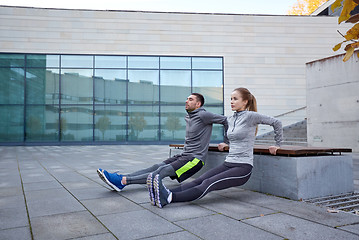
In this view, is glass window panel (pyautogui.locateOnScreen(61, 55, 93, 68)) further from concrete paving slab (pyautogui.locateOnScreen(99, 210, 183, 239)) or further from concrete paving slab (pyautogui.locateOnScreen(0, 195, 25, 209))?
concrete paving slab (pyautogui.locateOnScreen(99, 210, 183, 239))

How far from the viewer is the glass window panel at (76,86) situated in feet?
66.5

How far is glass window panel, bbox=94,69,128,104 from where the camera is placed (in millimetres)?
20594

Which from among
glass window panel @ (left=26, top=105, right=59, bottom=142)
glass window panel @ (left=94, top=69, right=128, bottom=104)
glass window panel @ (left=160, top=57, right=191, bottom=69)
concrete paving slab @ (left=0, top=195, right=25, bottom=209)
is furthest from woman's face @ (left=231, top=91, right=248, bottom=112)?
glass window panel @ (left=26, top=105, right=59, bottom=142)

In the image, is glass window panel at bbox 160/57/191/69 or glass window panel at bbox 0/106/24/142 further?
glass window panel at bbox 160/57/191/69

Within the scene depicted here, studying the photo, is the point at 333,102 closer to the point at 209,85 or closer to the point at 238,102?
the point at 238,102

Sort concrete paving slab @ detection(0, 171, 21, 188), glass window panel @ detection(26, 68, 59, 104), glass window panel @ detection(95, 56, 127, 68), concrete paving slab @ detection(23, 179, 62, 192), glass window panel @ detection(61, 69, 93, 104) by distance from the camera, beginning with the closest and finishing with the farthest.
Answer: concrete paving slab @ detection(23, 179, 62, 192)
concrete paving slab @ detection(0, 171, 21, 188)
glass window panel @ detection(26, 68, 59, 104)
glass window panel @ detection(61, 69, 93, 104)
glass window panel @ detection(95, 56, 127, 68)

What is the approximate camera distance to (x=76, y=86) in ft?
66.9

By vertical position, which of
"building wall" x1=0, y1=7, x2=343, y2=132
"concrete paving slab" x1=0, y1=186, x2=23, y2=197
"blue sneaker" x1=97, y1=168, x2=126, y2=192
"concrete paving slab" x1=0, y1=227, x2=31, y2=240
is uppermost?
"building wall" x1=0, y1=7, x2=343, y2=132

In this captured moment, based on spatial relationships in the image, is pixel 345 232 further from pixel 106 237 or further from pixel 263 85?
pixel 263 85

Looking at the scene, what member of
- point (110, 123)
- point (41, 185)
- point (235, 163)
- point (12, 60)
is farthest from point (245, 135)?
point (12, 60)

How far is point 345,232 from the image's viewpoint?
2852mm

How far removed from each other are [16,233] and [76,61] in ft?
62.2

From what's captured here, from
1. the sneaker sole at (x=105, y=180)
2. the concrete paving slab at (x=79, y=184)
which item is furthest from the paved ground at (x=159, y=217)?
the concrete paving slab at (x=79, y=184)

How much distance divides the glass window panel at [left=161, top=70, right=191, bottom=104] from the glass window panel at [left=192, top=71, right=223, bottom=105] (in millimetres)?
561
